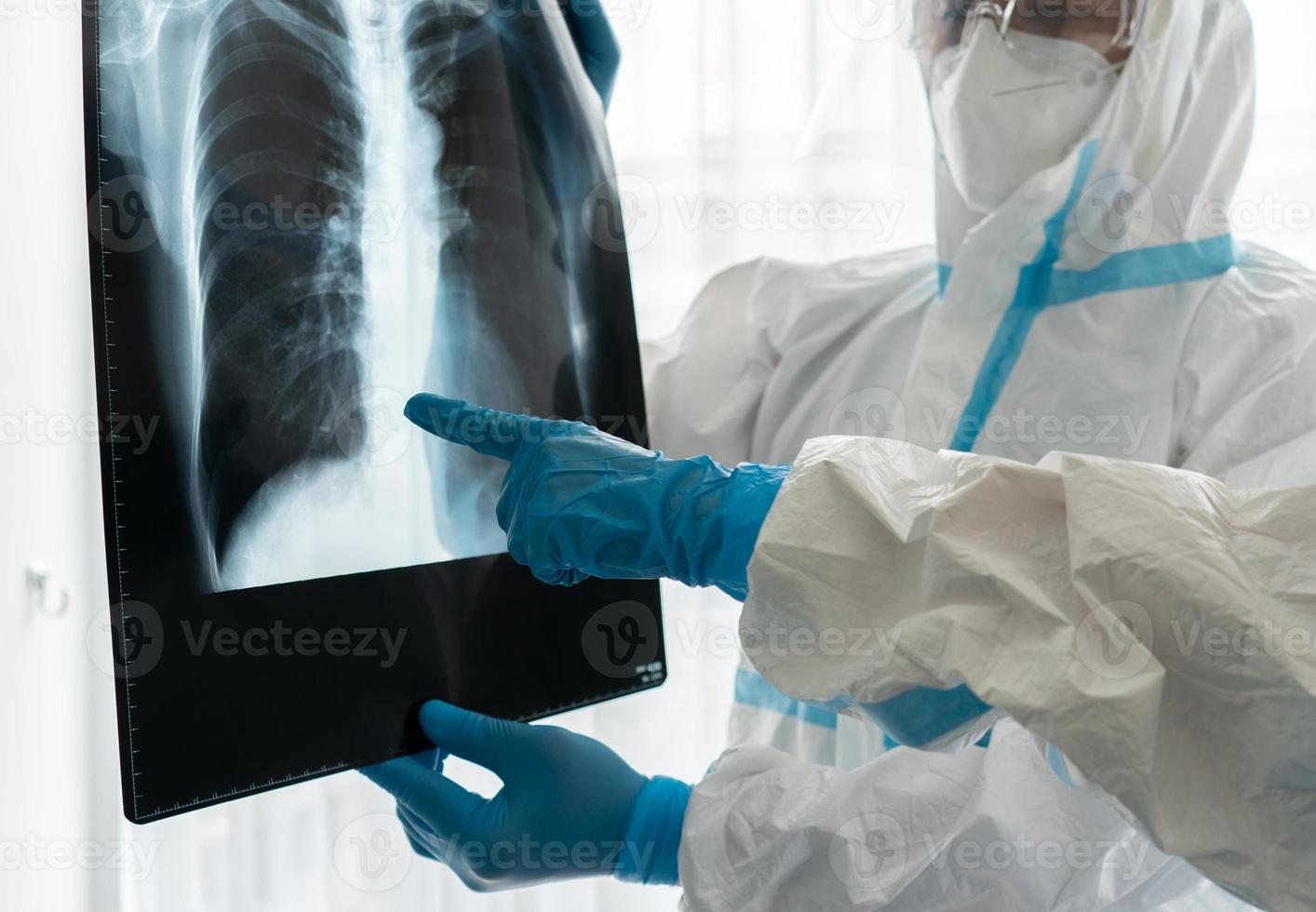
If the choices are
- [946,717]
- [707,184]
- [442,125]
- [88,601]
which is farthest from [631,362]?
[707,184]

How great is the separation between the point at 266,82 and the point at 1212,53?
35.3 inches

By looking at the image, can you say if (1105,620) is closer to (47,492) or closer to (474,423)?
(474,423)

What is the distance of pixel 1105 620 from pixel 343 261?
578 mm

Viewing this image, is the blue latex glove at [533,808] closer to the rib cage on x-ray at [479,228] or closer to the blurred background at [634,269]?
the rib cage on x-ray at [479,228]

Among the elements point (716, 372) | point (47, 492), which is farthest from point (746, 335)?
point (47, 492)

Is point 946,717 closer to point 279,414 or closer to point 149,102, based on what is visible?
point 279,414

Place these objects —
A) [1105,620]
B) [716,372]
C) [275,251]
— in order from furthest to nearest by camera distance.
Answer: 1. [716,372]
2. [275,251]
3. [1105,620]

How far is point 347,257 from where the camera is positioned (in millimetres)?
748

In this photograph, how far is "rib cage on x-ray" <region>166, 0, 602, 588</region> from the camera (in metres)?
0.68

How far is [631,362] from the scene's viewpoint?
99cm

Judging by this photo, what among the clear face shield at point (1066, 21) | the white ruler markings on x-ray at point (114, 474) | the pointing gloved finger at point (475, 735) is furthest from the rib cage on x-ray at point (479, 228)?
the clear face shield at point (1066, 21)

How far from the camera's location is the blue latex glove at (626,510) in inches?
24.5

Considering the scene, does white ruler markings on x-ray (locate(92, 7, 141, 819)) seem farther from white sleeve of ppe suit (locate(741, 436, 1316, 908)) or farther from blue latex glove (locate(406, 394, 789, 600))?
white sleeve of ppe suit (locate(741, 436, 1316, 908))

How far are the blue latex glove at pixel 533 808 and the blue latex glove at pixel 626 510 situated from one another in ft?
0.63
